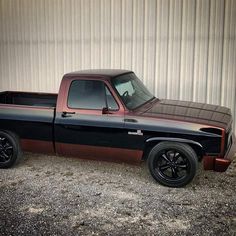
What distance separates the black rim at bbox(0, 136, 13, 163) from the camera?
715cm

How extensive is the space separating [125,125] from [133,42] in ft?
11.1

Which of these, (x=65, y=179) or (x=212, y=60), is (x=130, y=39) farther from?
(x=65, y=179)

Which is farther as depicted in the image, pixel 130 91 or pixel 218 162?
pixel 130 91

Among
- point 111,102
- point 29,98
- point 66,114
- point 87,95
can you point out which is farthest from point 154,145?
point 29,98

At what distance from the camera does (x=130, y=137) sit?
6.32 metres

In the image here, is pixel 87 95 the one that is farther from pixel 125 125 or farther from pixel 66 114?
pixel 125 125

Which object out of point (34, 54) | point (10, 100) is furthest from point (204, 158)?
point (34, 54)

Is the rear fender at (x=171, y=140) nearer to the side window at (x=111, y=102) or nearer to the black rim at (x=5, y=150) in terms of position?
the side window at (x=111, y=102)

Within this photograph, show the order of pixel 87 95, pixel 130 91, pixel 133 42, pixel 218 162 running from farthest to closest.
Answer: pixel 133 42 < pixel 130 91 < pixel 87 95 < pixel 218 162

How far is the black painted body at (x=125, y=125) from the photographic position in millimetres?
5973

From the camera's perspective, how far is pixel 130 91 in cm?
685

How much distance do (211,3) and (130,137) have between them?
3.89 m

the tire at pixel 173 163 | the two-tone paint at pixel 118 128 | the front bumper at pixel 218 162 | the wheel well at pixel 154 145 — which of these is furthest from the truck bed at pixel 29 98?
the front bumper at pixel 218 162

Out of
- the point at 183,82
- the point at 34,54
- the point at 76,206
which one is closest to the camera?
the point at 76,206
